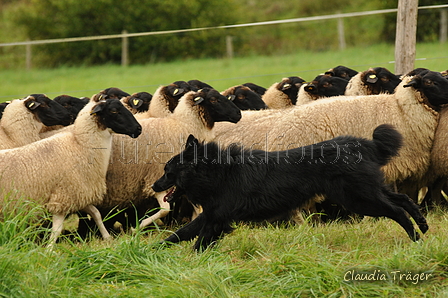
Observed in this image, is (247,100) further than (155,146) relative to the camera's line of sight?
Yes

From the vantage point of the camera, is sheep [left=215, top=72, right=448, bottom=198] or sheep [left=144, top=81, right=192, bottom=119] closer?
sheep [left=215, top=72, right=448, bottom=198]

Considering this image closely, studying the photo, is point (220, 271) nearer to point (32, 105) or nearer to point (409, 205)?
point (409, 205)

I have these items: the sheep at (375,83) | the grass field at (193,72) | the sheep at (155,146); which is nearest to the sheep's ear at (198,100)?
the sheep at (155,146)

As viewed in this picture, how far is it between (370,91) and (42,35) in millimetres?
23190

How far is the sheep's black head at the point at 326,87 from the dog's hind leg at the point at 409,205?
9.58ft

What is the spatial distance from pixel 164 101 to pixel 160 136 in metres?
0.80

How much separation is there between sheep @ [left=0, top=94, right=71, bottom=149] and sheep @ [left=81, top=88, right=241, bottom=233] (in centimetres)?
86

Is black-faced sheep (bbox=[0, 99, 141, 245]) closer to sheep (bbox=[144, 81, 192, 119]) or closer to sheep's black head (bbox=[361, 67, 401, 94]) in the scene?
sheep (bbox=[144, 81, 192, 119])

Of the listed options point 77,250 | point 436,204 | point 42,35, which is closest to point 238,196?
point 77,250

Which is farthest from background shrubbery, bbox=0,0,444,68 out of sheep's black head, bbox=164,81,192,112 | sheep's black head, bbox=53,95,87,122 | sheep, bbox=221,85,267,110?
sheep's black head, bbox=164,81,192,112

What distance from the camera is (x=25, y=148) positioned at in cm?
573

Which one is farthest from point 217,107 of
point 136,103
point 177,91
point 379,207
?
point 379,207

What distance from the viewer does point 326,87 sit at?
7.57 metres

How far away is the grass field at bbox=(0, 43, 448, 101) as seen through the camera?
1889cm
